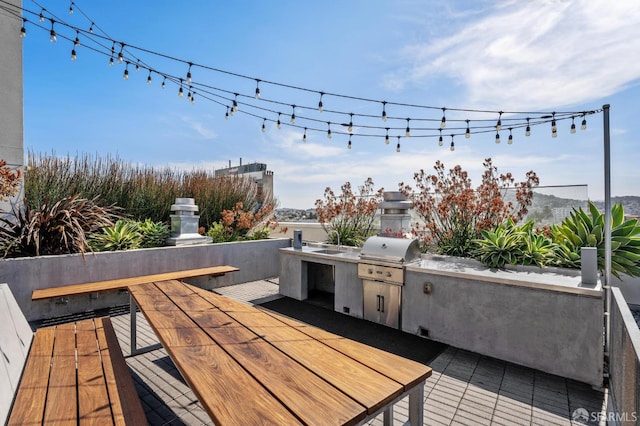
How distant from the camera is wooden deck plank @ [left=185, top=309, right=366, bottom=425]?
1.07 metres

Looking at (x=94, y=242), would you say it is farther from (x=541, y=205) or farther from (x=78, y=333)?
(x=541, y=205)

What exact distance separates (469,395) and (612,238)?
2.72 m

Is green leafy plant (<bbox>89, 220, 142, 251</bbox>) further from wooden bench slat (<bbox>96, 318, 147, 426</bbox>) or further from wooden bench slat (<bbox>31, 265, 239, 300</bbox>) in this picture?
wooden bench slat (<bbox>96, 318, 147, 426</bbox>)

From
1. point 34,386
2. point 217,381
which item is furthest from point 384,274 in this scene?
point 34,386

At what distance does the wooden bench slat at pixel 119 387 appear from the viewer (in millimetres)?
1441

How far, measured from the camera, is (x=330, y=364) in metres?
1.43

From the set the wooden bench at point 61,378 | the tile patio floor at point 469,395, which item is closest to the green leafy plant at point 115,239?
the tile patio floor at point 469,395

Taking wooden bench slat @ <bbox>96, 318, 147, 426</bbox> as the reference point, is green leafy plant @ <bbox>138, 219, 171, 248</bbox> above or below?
above

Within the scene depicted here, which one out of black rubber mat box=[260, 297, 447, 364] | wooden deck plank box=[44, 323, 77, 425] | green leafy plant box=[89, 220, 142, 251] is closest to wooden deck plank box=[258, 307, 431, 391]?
wooden deck plank box=[44, 323, 77, 425]

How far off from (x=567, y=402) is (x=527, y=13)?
13.2 feet

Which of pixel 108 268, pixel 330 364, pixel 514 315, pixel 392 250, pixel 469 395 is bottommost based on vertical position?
pixel 469 395

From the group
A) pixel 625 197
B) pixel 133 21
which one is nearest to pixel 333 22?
pixel 133 21

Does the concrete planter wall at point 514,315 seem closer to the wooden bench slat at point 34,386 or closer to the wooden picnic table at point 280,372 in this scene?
the wooden picnic table at point 280,372

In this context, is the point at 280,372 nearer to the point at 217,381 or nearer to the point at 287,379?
the point at 287,379
